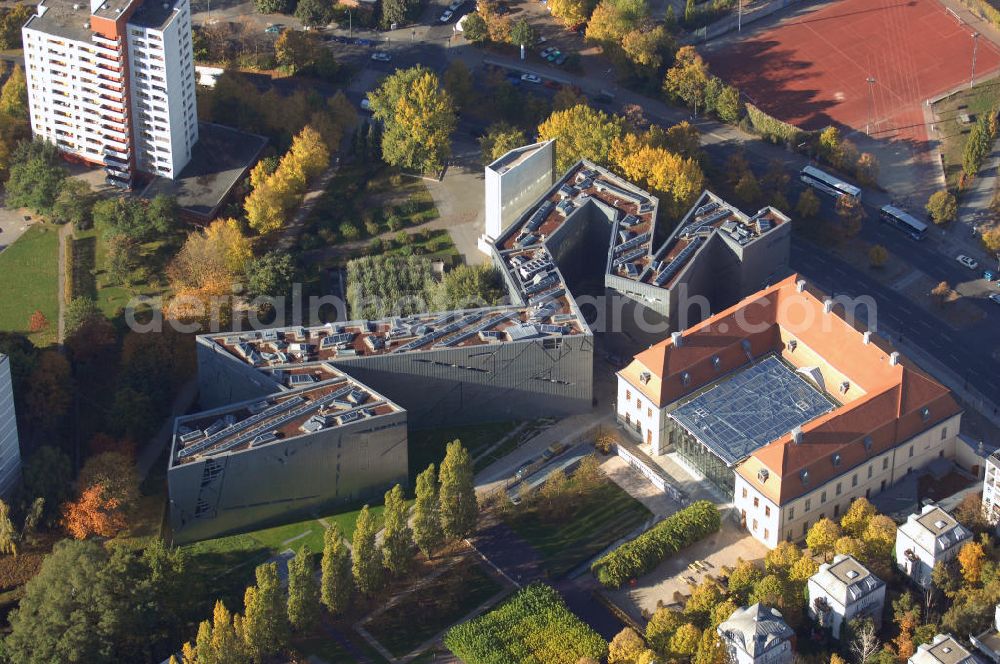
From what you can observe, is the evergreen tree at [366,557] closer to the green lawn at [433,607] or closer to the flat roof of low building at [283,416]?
the green lawn at [433,607]

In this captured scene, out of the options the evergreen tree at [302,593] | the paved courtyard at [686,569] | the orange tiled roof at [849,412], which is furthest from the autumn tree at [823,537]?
the evergreen tree at [302,593]

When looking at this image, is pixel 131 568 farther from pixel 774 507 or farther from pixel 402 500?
pixel 774 507

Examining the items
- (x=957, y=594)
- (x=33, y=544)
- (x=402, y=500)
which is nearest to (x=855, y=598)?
(x=957, y=594)

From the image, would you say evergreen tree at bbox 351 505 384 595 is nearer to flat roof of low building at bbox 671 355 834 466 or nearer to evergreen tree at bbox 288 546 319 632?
evergreen tree at bbox 288 546 319 632

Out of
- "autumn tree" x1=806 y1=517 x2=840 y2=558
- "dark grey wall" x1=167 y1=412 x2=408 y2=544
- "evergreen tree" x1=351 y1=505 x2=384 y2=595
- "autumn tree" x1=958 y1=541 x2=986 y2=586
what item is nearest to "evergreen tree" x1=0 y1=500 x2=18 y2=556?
"dark grey wall" x1=167 y1=412 x2=408 y2=544

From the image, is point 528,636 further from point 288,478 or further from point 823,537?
point 823,537
